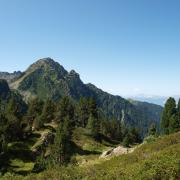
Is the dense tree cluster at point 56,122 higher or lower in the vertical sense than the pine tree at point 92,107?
lower

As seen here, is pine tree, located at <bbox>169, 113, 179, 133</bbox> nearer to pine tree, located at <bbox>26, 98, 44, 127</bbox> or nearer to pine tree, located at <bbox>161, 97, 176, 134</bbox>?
pine tree, located at <bbox>161, 97, 176, 134</bbox>

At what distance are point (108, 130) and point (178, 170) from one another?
406 feet

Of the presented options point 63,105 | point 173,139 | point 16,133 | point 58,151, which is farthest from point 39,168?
point 63,105

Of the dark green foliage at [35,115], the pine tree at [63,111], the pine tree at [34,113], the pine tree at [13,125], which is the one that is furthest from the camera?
the pine tree at [63,111]

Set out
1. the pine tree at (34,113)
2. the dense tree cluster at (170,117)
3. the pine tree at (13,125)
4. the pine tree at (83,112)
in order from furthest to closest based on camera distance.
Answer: the pine tree at (83,112) < the pine tree at (34,113) < the dense tree cluster at (170,117) < the pine tree at (13,125)

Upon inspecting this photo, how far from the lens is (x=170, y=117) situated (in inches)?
4040

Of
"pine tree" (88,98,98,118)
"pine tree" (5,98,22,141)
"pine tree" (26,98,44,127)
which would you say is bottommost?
"pine tree" (5,98,22,141)

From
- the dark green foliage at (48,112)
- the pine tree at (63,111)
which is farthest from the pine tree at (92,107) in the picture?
the dark green foliage at (48,112)

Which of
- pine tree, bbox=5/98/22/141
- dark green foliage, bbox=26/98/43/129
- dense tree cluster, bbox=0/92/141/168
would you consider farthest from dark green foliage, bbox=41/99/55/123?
pine tree, bbox=5/98/22/141

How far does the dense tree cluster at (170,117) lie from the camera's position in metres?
99.3

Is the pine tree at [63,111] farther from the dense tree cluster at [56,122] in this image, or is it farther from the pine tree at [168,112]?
the pine tree at [168,112]

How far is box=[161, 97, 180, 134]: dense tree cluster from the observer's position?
326 ft

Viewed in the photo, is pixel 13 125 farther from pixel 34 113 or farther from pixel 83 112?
pixel 83 112

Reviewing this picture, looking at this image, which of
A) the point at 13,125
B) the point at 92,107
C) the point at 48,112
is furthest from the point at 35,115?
the point at 92,107
